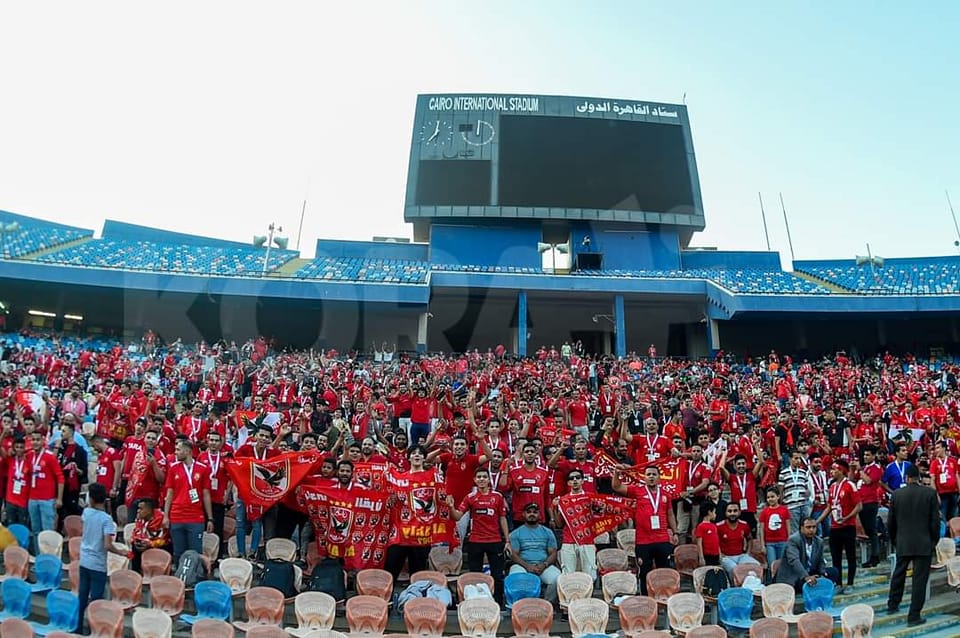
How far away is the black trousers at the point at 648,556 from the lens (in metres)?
8.29

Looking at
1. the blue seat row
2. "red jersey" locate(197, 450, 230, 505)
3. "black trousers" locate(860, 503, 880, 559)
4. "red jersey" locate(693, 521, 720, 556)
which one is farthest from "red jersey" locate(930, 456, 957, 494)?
the blue seat row

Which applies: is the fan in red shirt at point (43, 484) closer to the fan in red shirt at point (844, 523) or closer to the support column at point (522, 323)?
the fan in red shirt at point (844, 523)

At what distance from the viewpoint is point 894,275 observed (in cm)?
3597

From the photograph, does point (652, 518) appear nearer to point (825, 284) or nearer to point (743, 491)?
point (743, 491)

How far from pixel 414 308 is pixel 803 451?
22719 mm

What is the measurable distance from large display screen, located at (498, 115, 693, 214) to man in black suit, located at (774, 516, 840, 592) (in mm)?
27455

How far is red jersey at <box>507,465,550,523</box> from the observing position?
8812 millimetres

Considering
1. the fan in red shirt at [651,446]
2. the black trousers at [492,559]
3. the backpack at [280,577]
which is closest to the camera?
the backpack at [280,577]

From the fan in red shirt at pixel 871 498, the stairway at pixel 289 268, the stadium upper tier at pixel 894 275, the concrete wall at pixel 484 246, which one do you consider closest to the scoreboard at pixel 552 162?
the concrete wall at pixel 484 246

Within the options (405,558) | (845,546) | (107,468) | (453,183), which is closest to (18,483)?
(107,468)

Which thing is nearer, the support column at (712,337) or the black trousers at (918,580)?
the black trousers at (918,580)

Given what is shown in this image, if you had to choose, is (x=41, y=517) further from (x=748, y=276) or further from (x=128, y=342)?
→ (x=748, y=276)

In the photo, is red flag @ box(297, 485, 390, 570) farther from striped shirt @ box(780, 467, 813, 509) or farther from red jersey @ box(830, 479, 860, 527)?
red jersey @ box(830, 479, 860, 527)

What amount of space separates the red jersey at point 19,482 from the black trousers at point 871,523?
1148cm
